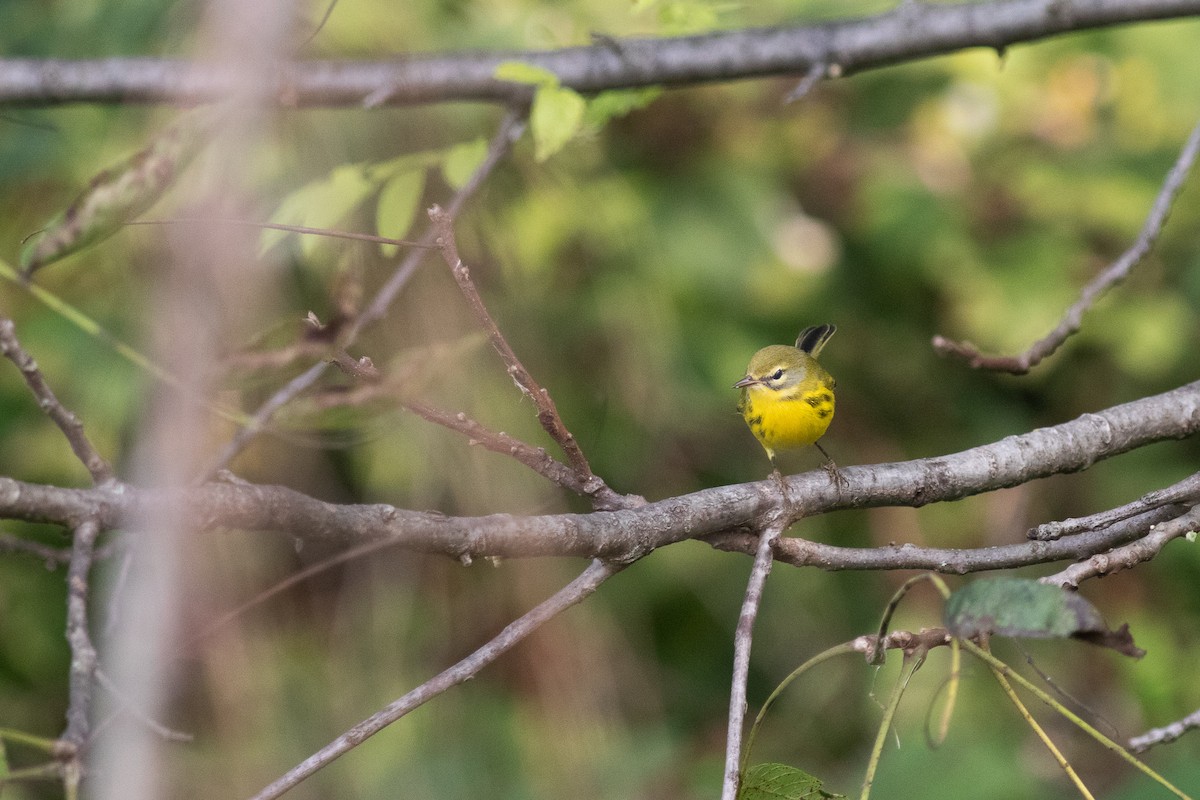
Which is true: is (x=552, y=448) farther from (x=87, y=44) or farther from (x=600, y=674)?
(x=87, y=44)

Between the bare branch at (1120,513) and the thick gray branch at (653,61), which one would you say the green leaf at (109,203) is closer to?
the thick gray branch at (653,61)

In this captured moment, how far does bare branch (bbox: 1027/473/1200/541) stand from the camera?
1.35 meters

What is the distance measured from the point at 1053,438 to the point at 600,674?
2.28 metres

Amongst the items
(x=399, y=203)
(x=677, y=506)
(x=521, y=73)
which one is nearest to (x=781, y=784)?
(x=677, y=506)

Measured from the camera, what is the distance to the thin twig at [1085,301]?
1.92m

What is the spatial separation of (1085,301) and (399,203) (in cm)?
135

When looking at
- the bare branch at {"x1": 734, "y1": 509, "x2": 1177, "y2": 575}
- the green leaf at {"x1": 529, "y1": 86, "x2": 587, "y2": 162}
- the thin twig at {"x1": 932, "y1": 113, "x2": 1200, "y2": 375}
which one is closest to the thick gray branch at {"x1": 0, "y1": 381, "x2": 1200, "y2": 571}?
the bare branch at {"x1": 734, "y1": 509, "x2": 1177, "y2": 575}

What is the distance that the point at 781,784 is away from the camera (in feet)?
4.29

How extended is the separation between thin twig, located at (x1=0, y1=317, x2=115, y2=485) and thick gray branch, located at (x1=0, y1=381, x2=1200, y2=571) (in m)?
0.04

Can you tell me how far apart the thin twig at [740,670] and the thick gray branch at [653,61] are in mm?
1364

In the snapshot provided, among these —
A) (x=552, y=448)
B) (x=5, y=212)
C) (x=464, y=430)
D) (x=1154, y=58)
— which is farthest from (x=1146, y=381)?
(x=5, y=212)

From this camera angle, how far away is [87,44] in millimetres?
3455

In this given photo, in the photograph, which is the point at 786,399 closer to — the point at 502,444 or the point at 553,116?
the point at 553,116

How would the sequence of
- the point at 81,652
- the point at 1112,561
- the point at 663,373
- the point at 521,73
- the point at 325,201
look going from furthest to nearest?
the point at 663,373
the point at 325,201
the point at 521,73
the point at 1112,561
the point at 81,652
